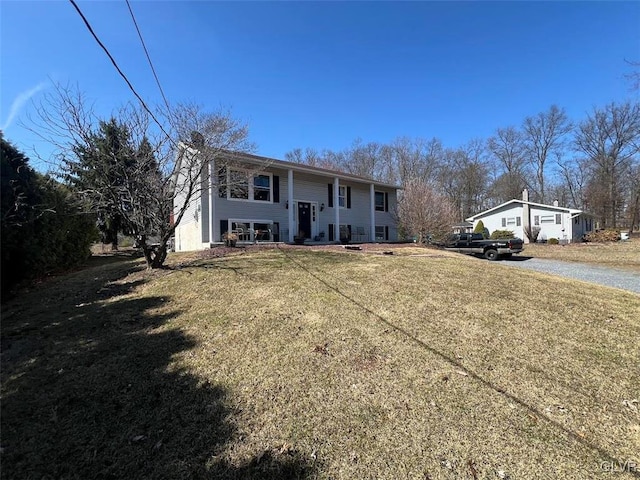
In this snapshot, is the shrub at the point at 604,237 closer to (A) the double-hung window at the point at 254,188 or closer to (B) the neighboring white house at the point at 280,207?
(B) the neighboring white house at the point at 280,207

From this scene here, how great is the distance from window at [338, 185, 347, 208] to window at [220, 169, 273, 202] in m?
5.03

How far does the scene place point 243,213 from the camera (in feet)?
49.1

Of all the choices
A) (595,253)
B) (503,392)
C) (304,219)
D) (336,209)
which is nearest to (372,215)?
(336,209)

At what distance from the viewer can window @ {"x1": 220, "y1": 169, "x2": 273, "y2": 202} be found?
45.0 ft

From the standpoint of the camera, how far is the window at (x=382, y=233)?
70.3 feet

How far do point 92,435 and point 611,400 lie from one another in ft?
16.7

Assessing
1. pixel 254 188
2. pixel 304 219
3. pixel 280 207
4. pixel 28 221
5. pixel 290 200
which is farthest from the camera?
pixel 304 219

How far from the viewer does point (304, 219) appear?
57.6ft

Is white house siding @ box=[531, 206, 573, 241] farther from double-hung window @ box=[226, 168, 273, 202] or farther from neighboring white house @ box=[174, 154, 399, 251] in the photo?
double-hung window @ box=[226, 168, 273, 202]

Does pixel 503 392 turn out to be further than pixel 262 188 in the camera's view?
No

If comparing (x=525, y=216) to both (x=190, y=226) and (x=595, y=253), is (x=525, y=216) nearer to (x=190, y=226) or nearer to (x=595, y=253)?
(x=595, y=253)

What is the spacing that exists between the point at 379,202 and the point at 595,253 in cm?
1408

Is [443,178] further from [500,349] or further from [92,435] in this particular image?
[92,435]

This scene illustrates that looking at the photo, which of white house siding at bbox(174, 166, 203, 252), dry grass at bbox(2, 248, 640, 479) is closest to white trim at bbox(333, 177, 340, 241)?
white house siding at bbox(174, 166, 203, 252)
